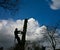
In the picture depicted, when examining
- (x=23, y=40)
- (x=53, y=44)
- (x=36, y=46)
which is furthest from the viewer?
(x=36, y=46)

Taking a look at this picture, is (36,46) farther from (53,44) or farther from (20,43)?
(20,43)

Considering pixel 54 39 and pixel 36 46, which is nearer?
pixel 54 39

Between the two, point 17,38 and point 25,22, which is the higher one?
point 25,22

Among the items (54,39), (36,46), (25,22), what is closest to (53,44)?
(54,39)

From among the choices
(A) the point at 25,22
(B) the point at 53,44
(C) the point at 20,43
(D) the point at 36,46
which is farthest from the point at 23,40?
(D) the point at 36,46

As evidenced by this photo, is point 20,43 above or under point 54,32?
under

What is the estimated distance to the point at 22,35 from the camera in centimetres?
2664

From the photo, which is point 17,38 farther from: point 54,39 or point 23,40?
point 54,39

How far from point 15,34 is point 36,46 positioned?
79.3 m

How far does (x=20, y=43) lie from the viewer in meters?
26.7

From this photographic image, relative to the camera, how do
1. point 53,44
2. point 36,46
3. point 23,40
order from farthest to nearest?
point 36,46 → point 53,44 → point 23,40

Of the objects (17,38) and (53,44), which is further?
(53,44)

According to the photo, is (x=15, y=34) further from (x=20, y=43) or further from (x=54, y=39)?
(x=54, y=39)

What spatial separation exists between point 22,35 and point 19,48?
1650 millimetres
